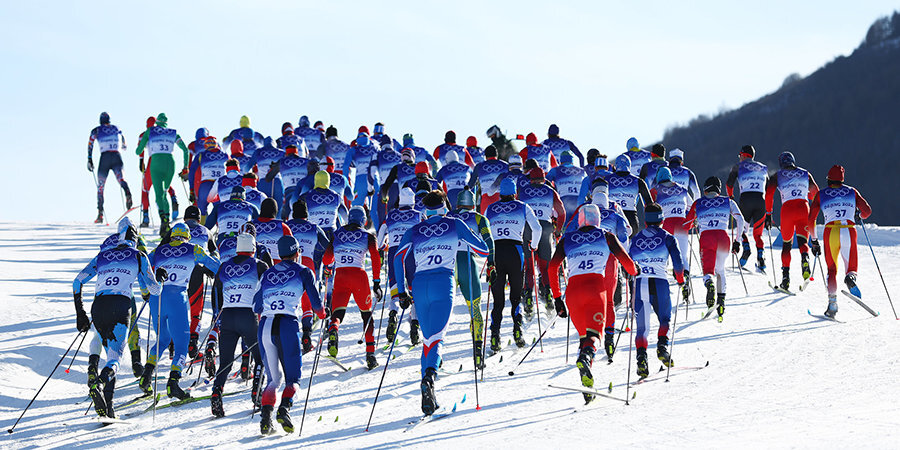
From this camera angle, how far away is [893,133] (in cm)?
6738

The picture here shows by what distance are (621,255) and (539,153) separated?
8.50 m

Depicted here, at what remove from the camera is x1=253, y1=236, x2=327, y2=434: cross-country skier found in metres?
9.33

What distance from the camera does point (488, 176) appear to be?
15.9m

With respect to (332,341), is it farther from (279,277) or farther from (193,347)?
(279,277)

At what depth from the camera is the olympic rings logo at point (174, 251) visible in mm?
11664

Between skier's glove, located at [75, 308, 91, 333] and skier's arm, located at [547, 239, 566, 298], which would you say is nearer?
skier's arm, located at [547, 239, 566, 298]

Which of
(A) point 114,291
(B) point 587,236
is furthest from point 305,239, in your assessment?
(B) point 587,236

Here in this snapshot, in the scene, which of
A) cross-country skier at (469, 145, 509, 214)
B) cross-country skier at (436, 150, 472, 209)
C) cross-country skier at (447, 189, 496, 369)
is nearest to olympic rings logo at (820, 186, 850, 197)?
cross-country skier at (469, 145, 509, 214)

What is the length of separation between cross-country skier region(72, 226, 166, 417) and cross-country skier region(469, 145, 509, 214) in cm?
638

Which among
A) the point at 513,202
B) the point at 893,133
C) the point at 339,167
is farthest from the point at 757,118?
the point at 513,202

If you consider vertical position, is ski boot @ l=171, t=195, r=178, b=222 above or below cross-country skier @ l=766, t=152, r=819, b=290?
above

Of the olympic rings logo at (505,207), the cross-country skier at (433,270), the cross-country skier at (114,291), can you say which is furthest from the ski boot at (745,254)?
the cross-country skier at (114,291)

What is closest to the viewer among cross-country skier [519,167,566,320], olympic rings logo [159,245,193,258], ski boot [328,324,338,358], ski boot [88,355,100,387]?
ski boot [88,355,100,387]

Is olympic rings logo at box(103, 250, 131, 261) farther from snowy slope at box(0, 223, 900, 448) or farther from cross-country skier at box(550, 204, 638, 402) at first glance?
cross-country skier at box(550, 204, 638, 402)
